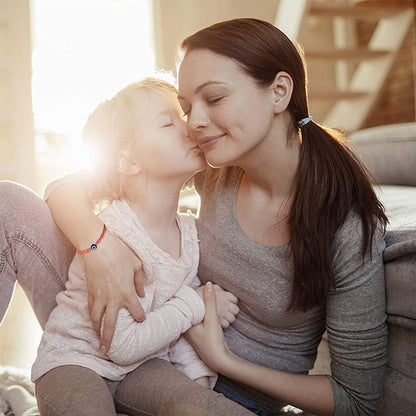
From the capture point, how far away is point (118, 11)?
4.05 m

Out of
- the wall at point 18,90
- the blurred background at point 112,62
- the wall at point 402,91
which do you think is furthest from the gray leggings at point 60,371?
the wall at point 402,91

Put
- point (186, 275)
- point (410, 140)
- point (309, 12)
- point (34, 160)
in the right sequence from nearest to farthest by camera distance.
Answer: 1. point (186, 275)
2. point (410, 140)
3. point (309, 12)
4. point (34, 160)

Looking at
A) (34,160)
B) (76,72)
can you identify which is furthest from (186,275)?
(76,72)

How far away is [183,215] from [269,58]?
0.43m

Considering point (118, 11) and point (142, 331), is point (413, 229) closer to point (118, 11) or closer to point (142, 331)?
point (142, 331)

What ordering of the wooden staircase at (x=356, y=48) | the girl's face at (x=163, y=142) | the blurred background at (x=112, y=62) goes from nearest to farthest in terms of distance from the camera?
the girl's face at (x=163, y=142) < the wooden staircase at (x=356, y=48) < the blurred background at (x=112, y=62)

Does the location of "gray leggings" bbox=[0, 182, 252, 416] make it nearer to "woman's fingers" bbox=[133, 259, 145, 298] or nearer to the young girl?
the young girl

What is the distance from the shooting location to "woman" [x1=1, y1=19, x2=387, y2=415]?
3.33ft

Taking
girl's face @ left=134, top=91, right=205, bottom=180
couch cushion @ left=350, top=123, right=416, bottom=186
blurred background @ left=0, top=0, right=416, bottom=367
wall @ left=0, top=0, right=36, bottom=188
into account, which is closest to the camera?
girl's face @ left=134, top=91, right=205, bottom=180

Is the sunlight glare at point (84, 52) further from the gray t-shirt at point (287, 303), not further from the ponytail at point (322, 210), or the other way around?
the ponytail at point (322, 210)

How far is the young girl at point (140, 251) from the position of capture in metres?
1.03

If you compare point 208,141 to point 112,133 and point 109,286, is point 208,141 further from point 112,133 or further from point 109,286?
point 109,286

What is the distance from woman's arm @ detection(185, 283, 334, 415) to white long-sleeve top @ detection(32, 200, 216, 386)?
0.14 ft

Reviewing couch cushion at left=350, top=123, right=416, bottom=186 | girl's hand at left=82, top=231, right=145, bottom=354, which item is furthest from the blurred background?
girl's hand at left=82, top=231, right=145, bottom=354
